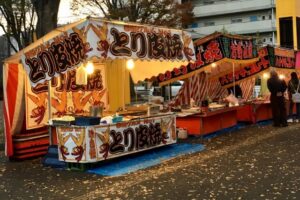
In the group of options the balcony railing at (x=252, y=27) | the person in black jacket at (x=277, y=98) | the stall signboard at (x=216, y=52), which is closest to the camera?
the stall signboard at (x=216, y=52)

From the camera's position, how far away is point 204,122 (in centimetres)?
1270

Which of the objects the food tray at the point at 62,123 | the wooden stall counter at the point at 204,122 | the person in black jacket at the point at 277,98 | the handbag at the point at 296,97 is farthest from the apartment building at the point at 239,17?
the food tray at the point at 62,123

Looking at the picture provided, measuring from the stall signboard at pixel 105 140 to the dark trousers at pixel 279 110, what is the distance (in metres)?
5.60

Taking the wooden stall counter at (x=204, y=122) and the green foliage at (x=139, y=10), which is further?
the green foliage at (x=139, y=10)

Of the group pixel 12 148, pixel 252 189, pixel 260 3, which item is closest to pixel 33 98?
pixel 12 148

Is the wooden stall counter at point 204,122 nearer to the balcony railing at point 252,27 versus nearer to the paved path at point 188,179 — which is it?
the paved path at point 188,179

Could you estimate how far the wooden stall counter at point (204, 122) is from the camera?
494 inches

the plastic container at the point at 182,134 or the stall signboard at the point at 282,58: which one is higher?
the stall signboard at the point at 282,58

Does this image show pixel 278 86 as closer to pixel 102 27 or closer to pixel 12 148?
pixel 102 27

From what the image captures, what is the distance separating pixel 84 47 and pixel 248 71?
30.8ft

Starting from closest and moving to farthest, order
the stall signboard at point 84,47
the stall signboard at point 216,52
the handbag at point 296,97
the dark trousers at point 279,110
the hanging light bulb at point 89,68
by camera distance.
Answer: the stall signboard at point 84,47, the hanging light bulb at point 89,68, the stall signboard at point 216,52, the dark trousers at point 279,110, the handbag at point 296,97

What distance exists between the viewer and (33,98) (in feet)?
33.3

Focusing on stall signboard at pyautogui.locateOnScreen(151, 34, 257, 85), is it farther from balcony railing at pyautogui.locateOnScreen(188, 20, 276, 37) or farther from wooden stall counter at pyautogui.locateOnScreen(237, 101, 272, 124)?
balcony railing at pyautogui.locateOnScreen(188, 20, 276, 37)

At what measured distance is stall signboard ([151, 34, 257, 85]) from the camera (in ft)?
42.5
